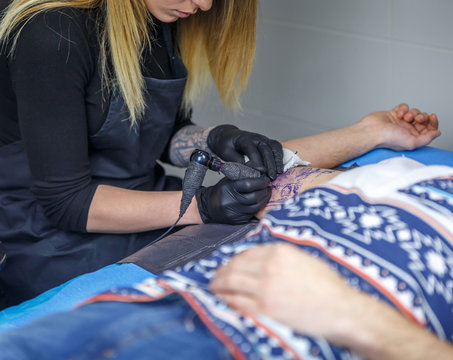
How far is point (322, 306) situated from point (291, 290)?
51mm

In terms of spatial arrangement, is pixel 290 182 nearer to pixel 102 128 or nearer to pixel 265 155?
pixel 265 155

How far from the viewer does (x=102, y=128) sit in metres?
1.51

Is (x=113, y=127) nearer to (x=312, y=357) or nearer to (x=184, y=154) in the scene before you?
(x=184, y=154)

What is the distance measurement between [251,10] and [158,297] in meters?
1.01

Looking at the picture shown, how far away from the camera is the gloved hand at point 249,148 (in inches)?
59.2

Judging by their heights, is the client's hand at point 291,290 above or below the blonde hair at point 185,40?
below

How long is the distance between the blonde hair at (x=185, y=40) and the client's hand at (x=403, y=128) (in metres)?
0.45

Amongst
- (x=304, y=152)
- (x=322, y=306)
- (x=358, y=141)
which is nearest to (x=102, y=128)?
(x=304, y=152)

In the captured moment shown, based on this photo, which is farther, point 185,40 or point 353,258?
point 185,40

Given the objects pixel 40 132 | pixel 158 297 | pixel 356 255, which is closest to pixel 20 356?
pixel 158 297

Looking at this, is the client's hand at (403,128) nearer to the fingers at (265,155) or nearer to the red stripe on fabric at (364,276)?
the fingers at (265,155)

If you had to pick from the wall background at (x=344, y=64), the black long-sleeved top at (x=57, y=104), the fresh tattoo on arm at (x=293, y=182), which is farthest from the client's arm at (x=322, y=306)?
the wall background at (x=344, y=64)

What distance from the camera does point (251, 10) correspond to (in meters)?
1.66

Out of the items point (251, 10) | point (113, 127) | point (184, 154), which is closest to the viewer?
point (113, 127)
